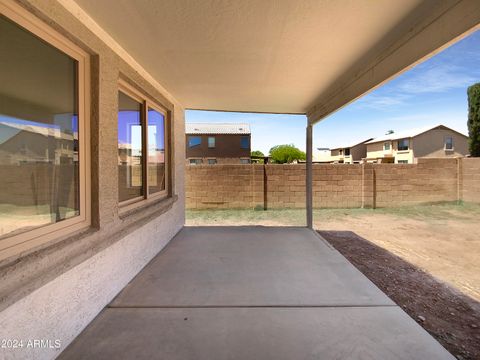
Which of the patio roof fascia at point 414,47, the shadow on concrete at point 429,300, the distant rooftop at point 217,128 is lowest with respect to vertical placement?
the shadow on concrete at point 429,300

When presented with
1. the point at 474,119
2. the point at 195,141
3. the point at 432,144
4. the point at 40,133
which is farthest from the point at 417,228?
the point at 432,144

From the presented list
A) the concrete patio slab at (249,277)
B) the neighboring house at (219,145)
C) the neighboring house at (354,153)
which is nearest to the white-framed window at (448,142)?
the neighboring house at (354,153)

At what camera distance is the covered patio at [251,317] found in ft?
5.89

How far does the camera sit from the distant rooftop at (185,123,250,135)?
1015 inches

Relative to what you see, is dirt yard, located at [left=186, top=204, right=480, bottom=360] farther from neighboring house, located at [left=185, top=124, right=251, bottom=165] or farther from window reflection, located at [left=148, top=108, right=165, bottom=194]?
neighboring house, located at [left=185, top=124, right=251, bottom=165]

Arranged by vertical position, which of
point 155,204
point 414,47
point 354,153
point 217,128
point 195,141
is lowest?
point 155,204

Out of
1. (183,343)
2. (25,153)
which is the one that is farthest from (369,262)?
(25,153)

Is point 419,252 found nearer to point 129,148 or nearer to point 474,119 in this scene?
point 129,148

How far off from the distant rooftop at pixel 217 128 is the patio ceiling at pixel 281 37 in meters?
22.2

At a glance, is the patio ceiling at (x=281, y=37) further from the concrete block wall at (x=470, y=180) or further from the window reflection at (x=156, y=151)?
the concrete block wall at (x=470, y=180)

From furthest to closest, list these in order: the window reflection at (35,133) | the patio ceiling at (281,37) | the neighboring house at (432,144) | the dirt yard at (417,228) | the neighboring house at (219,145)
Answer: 1. the neighboring house at (219,145)
2. the neighboring house at (432,144)
3. the dirt yard at (417,228)
4. the patio ceiling at (281,37)
5. the window reflection at (35,133)

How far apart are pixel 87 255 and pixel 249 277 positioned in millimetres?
1713

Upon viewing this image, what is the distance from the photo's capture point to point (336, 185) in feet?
29.6

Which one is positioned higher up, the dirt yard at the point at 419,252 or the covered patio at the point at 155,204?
the covered patio at the point at 155,204
